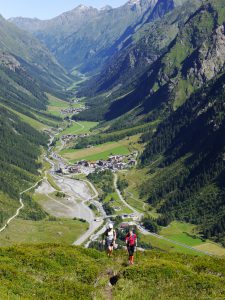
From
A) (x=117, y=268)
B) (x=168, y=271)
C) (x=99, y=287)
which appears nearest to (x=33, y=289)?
(x=99, y=287)

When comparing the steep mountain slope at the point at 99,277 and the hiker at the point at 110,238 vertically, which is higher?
the hiker at the point at 110,238

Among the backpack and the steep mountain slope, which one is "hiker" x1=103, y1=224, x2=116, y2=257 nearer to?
the steep mountain slope

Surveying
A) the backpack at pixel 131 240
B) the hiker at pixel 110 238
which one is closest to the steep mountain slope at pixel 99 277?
the hiker at pixel 110 238

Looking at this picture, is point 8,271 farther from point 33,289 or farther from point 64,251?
point 64,251

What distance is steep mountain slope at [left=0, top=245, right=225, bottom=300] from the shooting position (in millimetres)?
55906

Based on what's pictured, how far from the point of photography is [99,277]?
61.7 meters

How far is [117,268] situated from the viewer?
63938 mm

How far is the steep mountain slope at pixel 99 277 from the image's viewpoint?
55906mm

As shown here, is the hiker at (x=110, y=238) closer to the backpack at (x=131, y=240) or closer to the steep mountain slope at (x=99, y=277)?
the steep mountain slope at (x=99, y=277)

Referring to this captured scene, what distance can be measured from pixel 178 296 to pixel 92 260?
16506 mm

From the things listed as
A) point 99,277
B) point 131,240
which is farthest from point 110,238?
point 99,277

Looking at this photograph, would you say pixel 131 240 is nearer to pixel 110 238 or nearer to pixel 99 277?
pixel 110 238

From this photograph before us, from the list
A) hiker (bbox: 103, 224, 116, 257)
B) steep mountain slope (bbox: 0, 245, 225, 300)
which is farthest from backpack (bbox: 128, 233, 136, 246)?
steep mountain slope (bbox: 0, 245, 225, 300)

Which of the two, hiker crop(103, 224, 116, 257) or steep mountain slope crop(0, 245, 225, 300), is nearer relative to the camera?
steep mountain slope crop(0, 245, 225, 300)
